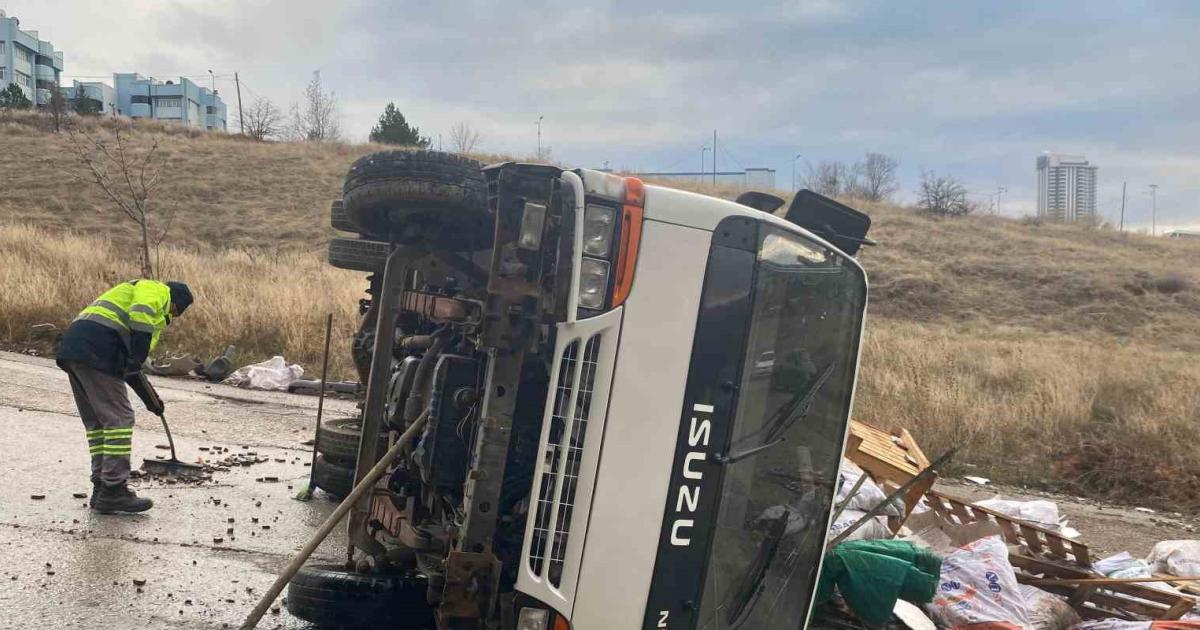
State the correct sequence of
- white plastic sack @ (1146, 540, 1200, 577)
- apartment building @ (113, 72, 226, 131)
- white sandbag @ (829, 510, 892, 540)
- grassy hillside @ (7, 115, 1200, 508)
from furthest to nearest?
1. apartment building @ (113, 72, 226, 131)
2. grassy hillside @ (7, 115, 1200, 508)
3. white plastic sack @ (1146, 540, 1200, 577)
4. white sandbag @ (829, 510, 892, 540)

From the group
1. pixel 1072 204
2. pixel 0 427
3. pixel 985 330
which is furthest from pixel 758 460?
pixel 1072 204

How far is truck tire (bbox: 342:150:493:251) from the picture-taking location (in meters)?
3.59

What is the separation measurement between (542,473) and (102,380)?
4.17 meters

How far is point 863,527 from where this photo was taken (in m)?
5.19

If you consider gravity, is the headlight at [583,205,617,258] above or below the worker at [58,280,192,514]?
above

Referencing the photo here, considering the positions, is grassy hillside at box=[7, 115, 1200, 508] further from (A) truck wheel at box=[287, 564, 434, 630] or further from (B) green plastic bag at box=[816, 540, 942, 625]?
(A) truck wheel at box=[287, 564, 434, 630]

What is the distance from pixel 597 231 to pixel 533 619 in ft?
4.18

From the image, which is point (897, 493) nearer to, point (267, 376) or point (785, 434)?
point (785, 434)

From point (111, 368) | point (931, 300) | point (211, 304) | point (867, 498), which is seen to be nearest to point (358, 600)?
point (111, 368)

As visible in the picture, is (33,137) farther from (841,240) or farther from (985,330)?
(841,240)

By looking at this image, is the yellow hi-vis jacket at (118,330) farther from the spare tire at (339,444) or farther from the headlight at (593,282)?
the headlight at (593,282)

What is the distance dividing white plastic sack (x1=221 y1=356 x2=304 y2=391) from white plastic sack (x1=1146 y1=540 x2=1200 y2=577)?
357 inches

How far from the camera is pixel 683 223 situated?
296cm

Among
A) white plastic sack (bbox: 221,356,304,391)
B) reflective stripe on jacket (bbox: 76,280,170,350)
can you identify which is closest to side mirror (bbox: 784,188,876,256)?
reflective stripe on jacket (bbox: 76,280,170,350)
